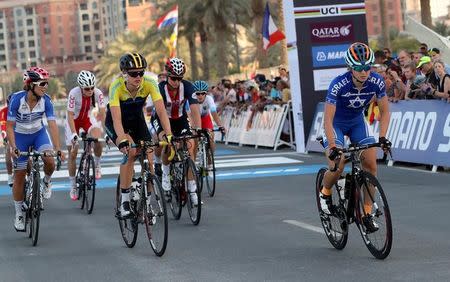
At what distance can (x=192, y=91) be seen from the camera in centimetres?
1399

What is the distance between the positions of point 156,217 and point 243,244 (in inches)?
42.1

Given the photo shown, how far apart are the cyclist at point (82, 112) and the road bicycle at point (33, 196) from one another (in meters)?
3.14

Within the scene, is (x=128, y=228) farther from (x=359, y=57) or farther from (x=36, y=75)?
(x=359, y=57)

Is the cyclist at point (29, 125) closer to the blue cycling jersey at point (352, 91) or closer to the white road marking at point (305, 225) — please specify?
the white road marking at point (305, 225)

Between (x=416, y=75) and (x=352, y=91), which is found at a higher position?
(x=416, y=75)

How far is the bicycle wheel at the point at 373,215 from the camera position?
351 inches

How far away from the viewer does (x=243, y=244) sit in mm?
10773

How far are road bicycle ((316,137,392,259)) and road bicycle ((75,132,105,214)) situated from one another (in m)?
5.59

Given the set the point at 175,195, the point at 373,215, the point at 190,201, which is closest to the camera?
the point at 373,215

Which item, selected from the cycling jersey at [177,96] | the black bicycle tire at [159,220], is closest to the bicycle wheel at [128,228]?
the black bicycle tire at [159,220]

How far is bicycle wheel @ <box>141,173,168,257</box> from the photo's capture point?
1009 centimetres

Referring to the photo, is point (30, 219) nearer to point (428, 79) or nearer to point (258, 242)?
point (258, 242)

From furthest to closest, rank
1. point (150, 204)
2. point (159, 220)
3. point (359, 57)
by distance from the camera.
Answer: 1. point (150, 204)
2. point (159, 220)
3. point (359, 57)

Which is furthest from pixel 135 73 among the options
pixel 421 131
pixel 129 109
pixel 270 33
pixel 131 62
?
pixel 270 33
